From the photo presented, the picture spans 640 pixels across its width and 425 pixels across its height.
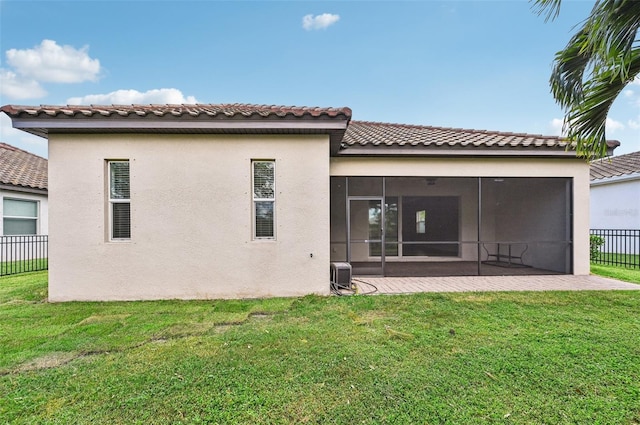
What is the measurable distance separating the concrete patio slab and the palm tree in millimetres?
3658

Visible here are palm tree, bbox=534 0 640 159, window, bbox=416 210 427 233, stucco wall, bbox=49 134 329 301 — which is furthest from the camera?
window, bbox=416 210 427 233

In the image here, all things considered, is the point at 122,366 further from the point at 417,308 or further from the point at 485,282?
the point at 485,282

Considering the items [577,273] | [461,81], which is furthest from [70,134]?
[461,81]

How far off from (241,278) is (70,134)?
4970 millimetres

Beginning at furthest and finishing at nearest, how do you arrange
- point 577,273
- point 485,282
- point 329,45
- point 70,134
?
1. point 329,45
2. point 577,273
3. point 485,282
4. point 70,134

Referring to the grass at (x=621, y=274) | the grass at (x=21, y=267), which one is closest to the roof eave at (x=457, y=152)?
the grass at (x=621, y=274)

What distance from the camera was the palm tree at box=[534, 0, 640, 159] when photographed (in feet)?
12.0

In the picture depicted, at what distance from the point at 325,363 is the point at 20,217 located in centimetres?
1576

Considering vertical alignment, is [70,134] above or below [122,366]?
above

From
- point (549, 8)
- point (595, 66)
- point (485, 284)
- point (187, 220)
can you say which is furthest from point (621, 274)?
point (187, 220)

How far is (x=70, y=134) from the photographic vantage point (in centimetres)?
655

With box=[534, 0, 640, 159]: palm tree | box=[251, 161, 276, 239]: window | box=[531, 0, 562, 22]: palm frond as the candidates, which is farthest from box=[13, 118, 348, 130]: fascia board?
box=[534, 0, 640, 159]: palm tree

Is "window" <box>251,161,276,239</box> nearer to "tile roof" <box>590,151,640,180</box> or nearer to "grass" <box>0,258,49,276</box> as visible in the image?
"grass" <box>0,258,49,276</box>

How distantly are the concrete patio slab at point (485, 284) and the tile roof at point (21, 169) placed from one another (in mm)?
14522
